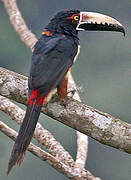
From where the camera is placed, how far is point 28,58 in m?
4.90

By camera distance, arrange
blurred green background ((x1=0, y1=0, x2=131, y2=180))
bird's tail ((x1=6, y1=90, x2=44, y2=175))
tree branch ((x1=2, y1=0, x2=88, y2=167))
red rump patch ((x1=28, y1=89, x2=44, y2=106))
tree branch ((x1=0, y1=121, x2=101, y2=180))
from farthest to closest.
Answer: blurred green background ((x1=0, y1=0, x2=131, y2=180)), tree branch ((x1=2, y1=0, x2=88, y2=167)), tree branch ((x1=0, y1=121, x2=101, y2=180)), red rump patch ((x1=28, y1=89, x2=44, y2=106)), bird's tail ((x1=6, y1=90, x2=44, y2=175))

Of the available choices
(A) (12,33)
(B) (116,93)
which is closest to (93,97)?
(B) (116,93)

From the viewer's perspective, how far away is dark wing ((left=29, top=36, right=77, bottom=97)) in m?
1.87

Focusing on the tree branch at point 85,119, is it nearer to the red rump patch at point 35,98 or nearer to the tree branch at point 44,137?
the red rump patch at point 35,98

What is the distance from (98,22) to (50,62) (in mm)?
553

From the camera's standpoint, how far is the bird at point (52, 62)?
175 centimetres

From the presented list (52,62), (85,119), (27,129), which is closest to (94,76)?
(52,62)

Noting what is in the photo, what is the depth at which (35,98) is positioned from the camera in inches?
71.6

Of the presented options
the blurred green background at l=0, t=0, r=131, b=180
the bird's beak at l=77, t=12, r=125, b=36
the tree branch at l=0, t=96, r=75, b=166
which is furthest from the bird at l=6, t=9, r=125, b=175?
the blurred green background at l=0, t=0, r=131, b=180

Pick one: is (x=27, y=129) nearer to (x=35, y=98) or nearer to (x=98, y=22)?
(x=35, y=98)

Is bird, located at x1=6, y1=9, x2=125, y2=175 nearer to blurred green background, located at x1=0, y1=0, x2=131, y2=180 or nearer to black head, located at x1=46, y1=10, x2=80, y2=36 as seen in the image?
black head, located at x1=46, y1=10, x2=80, y2=36

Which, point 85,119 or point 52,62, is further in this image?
point 52,62

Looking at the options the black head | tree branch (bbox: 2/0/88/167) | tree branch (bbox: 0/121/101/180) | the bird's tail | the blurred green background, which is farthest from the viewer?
the blurred green background

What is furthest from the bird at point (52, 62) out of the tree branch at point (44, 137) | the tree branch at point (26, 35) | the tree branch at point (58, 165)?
the tree branch at point (26, 35)
